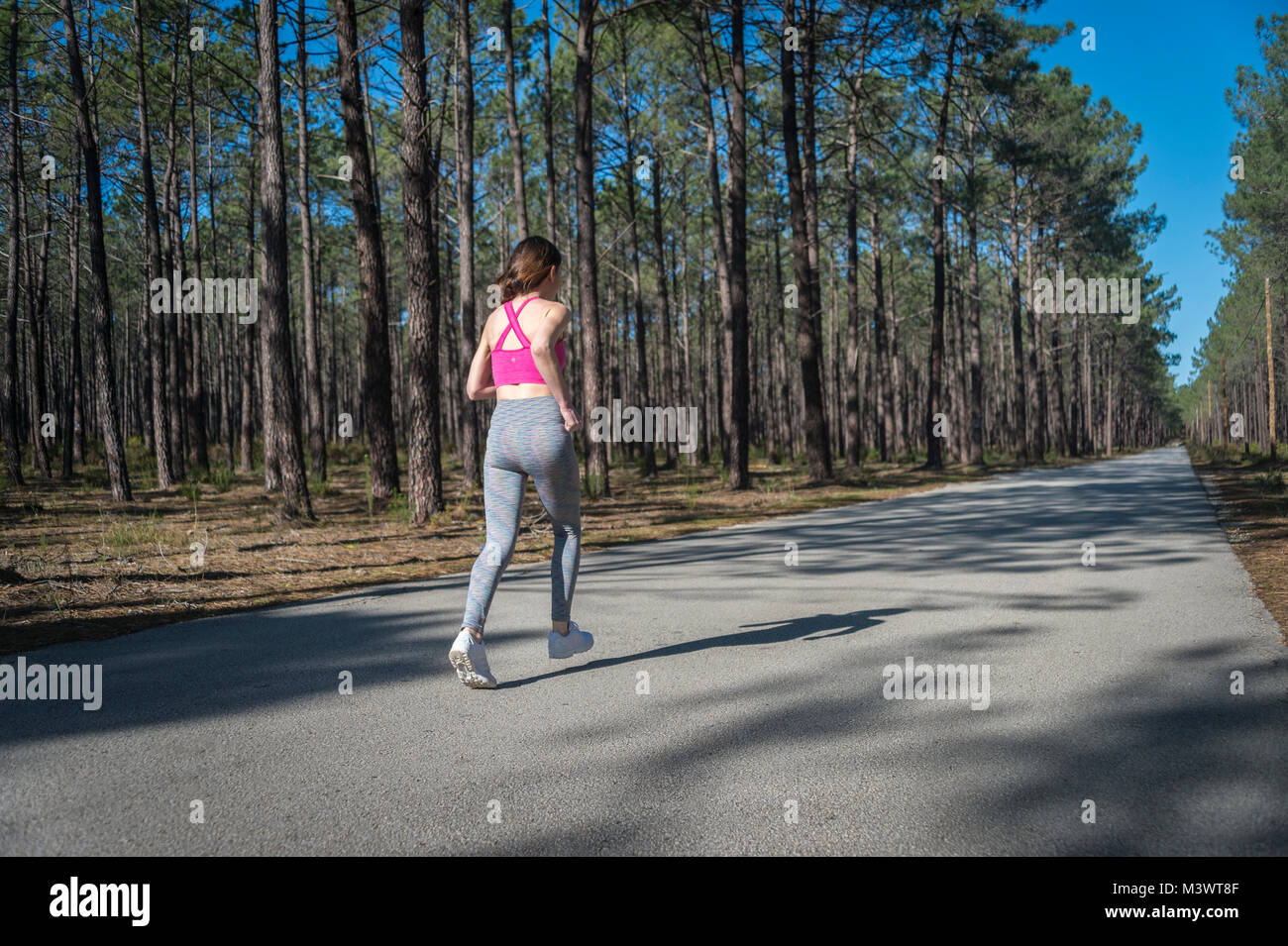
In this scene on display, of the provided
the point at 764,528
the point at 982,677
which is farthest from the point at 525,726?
the point at 764,528

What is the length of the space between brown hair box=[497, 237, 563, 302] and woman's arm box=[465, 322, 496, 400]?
10.9 inches

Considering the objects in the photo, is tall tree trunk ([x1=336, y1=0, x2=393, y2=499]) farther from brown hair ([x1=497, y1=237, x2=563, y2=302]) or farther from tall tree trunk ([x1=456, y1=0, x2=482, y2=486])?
brown hair ([x1=497, y1=237, x2=563, y2=302])

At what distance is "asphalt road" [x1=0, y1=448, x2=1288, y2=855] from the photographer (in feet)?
8.29

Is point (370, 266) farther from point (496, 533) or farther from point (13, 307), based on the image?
point (13, 307)

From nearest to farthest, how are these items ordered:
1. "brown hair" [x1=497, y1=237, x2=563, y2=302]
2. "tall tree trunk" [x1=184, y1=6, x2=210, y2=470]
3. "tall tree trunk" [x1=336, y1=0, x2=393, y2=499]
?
"brown hair" [x1=497, y1=237, x2=563, y2=302] < "tall tree trunk" [x1=336, y1=0, x2=393, y2=499] < "tall tree trunk" [x1=184, y1=6, x2=210, y2=470]

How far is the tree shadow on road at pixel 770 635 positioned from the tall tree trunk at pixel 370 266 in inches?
410

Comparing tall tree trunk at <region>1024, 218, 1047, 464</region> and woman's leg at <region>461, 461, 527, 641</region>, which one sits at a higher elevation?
tall tree trunk at <region>1024, 218, 1047, 464</region>

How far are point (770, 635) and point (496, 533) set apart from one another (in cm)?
200

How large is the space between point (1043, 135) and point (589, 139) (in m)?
26.3

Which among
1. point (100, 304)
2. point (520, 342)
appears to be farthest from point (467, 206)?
point (520, 342)

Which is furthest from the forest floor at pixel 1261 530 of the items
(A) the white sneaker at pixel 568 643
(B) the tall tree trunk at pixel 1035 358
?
(B) the tall tree trunk at pixel 1035 358

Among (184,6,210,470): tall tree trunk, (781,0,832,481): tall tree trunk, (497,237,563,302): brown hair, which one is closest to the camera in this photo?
(497,237,563,302): brown hair

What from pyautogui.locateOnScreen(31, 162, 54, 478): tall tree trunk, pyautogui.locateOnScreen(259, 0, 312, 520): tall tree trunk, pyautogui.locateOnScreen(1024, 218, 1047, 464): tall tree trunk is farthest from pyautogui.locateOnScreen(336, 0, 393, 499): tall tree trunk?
pyautogui.locateOnScreen(1024, 218, 1047, 464): tall tree trunk

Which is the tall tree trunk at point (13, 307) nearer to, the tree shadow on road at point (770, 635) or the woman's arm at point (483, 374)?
the woman's arm at point (483, 374)
